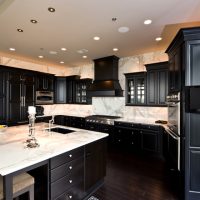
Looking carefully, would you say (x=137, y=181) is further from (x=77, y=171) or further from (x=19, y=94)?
(x=19, y=94)

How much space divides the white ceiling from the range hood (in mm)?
857

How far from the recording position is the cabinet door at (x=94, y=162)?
89.5 inches

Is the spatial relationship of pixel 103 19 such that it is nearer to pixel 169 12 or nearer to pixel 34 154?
pixel 169 12

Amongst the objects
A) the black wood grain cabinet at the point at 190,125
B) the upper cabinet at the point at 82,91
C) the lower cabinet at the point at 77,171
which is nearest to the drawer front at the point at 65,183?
the lower cabinet at the point at 77,171

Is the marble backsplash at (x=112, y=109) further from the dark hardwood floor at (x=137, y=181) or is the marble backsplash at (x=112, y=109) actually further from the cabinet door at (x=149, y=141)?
the dark hardwood floor at (x=137, y=181)

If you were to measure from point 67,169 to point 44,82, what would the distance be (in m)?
4.66

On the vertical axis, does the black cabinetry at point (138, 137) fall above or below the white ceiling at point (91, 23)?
below

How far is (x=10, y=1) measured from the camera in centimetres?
217

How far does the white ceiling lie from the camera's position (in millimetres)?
2201

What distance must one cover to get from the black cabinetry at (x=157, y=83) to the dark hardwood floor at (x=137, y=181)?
167cm

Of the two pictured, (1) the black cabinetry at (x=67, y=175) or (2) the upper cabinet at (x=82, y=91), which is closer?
(1) the black cabinetry at (x=67, y=175)

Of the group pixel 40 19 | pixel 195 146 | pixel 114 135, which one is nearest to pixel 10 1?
pixel 40 19

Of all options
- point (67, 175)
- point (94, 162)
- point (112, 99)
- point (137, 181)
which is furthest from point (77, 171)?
point (112, 99)

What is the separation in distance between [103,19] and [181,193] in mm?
3292
